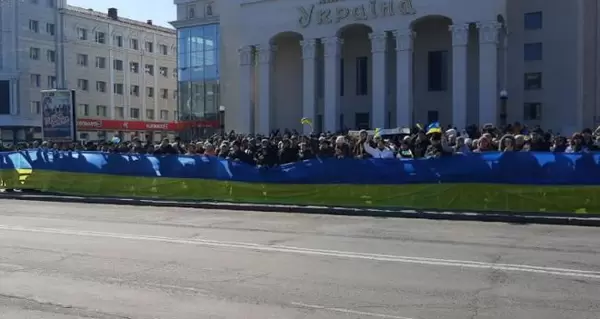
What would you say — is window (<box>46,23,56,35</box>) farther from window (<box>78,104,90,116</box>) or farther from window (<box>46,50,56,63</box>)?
window (<box>78,104,90,116</box>)

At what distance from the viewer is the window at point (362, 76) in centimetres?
4691

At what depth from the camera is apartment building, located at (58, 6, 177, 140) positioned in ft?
238

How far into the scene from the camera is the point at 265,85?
47062 millimetres

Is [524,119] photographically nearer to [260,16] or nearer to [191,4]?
[260,16]

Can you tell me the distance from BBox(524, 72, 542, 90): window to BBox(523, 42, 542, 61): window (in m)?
0.96

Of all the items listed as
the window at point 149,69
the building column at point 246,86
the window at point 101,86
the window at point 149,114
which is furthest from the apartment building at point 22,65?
the building column at point 246,86

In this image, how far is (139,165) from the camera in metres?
21.5

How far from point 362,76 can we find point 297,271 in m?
39.2

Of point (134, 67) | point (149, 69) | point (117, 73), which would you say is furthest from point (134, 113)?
point (149, 69)

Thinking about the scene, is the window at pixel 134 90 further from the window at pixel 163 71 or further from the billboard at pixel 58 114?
the billboard at pixel 58 114

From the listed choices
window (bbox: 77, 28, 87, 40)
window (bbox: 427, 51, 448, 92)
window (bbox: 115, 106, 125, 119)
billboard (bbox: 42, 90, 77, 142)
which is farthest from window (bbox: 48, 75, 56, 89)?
billboard (bbox: 42, 90, 77, 142)

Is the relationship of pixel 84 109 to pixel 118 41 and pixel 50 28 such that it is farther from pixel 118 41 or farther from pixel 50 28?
pixel 118 41

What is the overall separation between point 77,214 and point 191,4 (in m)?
53.3

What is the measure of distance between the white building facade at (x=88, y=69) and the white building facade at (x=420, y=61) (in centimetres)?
2166
